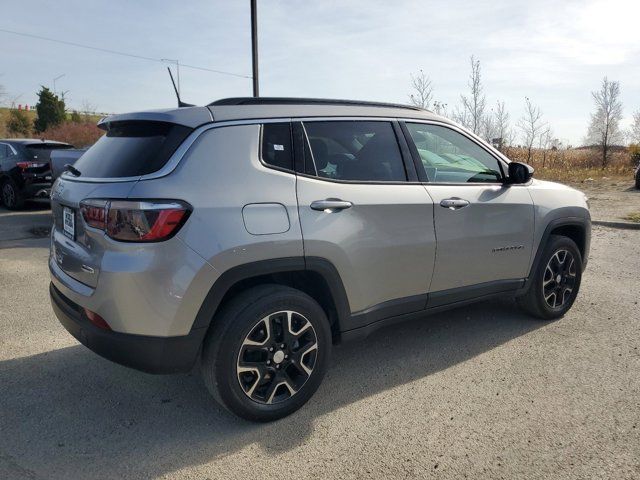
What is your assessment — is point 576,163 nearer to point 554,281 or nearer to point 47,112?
point 554,281

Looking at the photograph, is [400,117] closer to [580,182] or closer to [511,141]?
[580,182]

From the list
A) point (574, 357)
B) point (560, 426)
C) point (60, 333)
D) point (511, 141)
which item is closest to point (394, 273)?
point (560, 426)

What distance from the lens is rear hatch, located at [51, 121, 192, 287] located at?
2682 millimetres

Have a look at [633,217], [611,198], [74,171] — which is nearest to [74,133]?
[611,198]

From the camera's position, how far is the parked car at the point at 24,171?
37.5 ft

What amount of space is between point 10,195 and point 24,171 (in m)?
0.78

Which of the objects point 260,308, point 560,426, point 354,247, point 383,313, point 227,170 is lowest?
point 560,426

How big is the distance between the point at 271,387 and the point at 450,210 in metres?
1.75

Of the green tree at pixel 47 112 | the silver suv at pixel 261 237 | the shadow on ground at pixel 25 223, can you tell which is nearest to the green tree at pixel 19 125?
the green tree at pixel 47 112

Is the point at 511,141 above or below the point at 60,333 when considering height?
above

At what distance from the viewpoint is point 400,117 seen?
371cm

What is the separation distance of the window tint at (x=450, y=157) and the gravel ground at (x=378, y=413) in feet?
4.38

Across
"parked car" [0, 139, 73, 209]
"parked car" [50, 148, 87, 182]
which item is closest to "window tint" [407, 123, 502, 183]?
"parked car" [50, 148, 87, 182]

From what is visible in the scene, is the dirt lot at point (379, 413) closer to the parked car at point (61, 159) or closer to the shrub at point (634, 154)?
the parked car at point (61, 159)
